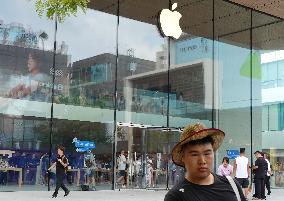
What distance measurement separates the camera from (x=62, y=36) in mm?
18484

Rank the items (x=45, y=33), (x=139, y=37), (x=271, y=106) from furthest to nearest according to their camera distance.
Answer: (x=271, y=106)
(x=139, y=37)
(x=45, y=33)

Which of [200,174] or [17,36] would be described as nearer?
[200,174]

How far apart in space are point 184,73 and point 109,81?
3.57m

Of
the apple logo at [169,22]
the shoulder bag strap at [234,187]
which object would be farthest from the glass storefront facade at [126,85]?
the shoulder bag strap at [234,187]

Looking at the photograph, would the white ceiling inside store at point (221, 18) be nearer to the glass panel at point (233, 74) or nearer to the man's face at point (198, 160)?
the glass panel at point (233, 74)

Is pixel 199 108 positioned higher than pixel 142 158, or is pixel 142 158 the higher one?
pixel 199 108

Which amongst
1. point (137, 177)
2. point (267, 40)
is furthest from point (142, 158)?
point (267, 40)

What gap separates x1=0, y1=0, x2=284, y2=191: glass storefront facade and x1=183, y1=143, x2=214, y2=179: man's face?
47.3ft

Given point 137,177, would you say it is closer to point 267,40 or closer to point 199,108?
point 199,108

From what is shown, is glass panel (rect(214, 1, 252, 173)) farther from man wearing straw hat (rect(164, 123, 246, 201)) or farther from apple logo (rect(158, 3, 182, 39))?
man wearing straw hat (rect(164, 123, 246, 201))

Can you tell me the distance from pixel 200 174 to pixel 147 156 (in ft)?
57.4

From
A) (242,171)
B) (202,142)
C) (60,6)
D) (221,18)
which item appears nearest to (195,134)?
(202,142)

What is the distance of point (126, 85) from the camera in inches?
770

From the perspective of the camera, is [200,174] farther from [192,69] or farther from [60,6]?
[192,69]
